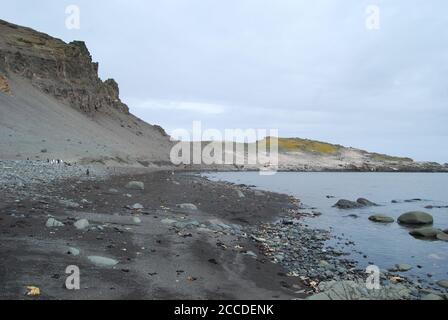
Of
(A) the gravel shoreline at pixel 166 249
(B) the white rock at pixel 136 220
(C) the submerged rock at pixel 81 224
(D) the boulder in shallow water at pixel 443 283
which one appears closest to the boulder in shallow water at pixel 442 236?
(A) the gravel shoreline at pixel 166 249

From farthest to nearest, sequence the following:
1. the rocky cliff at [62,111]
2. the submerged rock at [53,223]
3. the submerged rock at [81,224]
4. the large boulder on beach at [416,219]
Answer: the rocky cliff at [62,111] < the large boulder on beach at [416,219] < the submerged rock at [81,224] < the submerged rock at [53,223]

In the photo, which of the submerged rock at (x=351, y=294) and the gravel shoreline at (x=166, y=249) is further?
the gravel shoreline at (x=166, y=249)

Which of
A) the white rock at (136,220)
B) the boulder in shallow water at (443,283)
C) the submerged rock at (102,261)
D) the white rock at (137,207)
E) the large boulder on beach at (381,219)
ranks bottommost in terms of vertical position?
the boulder in shallow water at (443,283)

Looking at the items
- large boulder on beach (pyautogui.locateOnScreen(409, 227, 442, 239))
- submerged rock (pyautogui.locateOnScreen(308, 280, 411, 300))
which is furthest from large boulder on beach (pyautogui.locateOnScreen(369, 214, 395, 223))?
submerged rock (pyautogui.locateOnScreen(308, 280, 411, 300))

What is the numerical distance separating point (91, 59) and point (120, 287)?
315 feet

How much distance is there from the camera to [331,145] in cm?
16012

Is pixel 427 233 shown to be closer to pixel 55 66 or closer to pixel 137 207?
pixel 137 207

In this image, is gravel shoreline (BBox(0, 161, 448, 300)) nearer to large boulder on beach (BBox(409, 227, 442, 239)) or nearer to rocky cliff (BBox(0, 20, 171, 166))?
large boulder on beach (BBox(409, 227, 442, 239))

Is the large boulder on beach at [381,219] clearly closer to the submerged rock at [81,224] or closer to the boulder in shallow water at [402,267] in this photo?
the boulder in shallow water at [402,267]

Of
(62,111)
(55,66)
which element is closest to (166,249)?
(62,111)

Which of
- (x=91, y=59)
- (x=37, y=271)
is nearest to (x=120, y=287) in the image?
(x=37, y=271)

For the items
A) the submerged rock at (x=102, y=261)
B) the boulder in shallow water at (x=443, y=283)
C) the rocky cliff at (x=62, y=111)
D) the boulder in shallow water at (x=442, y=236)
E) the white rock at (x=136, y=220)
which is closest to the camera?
the submerged rock at (x=102, y=261)

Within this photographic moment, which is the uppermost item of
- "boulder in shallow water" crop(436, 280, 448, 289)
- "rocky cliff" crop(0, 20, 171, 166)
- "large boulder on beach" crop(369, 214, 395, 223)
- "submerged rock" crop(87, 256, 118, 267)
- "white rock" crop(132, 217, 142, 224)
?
"rocky cliff" crop(0, 20, 171, 166)
